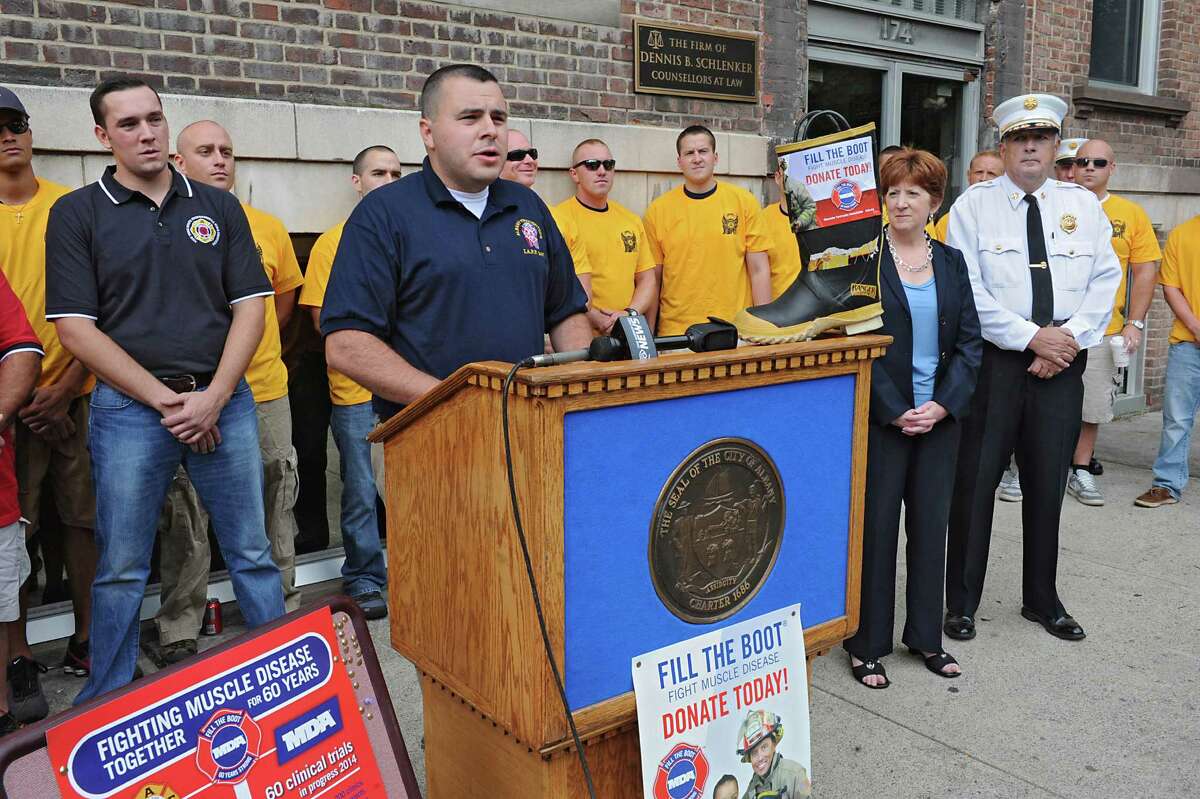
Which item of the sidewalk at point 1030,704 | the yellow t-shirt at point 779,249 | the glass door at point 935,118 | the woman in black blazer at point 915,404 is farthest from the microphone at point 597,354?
the glass door at point 935,118

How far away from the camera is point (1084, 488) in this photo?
654 cm

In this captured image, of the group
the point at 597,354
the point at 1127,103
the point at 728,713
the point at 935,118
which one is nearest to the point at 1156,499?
the point at 935,118

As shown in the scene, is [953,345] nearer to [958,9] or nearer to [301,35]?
[301,35]

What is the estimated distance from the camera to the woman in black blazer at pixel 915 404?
3.72 metres

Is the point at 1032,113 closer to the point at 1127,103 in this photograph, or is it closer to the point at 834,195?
the point at 834,195

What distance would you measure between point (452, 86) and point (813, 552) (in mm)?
1443

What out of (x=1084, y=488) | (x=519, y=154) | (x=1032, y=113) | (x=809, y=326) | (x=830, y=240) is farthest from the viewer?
(x=1084, y=488)

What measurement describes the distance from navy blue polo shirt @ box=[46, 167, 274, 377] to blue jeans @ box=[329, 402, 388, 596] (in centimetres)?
132

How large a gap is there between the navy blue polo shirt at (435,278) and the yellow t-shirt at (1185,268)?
5.44 m

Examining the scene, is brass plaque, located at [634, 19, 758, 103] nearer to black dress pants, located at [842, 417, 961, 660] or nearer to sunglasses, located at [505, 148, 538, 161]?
sunglasses, located at [505, 148, 538, 161]

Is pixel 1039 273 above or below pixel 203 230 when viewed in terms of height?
below

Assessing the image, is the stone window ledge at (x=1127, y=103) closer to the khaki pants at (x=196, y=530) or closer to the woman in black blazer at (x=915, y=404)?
the woman in black blazer at (x=915, y=404)

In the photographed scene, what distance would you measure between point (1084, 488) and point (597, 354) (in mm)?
5706

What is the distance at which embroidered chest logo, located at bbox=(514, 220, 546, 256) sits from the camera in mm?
2721
